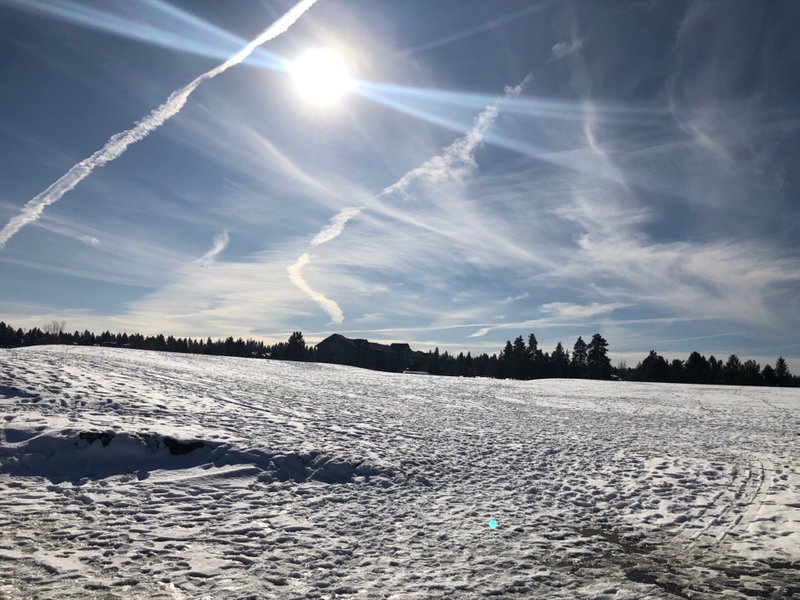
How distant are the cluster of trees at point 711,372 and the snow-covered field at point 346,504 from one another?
94477mm

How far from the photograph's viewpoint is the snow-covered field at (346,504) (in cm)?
595

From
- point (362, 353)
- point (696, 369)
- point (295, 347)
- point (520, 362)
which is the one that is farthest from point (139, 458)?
point (696, 369)

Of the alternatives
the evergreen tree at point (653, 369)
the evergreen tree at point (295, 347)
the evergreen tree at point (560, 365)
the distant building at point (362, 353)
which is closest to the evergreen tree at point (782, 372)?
the evergreen tree at point (653, 369)

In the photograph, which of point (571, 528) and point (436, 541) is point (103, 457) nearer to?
point (436, 541)

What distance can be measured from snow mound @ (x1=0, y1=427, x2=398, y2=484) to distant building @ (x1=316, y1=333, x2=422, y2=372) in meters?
72.7

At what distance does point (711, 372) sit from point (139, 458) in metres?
117

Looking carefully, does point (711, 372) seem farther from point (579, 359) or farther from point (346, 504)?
point (346, 504)

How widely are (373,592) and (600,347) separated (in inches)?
4421

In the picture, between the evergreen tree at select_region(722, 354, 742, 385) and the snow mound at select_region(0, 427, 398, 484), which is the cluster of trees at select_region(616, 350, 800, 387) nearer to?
the evergreen tree at select_region(722, 354, 742, 385)

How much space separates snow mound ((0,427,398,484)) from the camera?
914 centimetres

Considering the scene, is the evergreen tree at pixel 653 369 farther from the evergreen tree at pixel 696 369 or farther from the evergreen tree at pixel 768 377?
the evergreen tree at pixel 768 377

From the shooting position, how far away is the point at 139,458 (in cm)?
997

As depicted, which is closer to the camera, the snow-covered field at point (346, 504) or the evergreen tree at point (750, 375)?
the snow-covered field at point (346, 504)

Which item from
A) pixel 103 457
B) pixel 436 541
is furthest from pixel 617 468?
pixel 103 457
